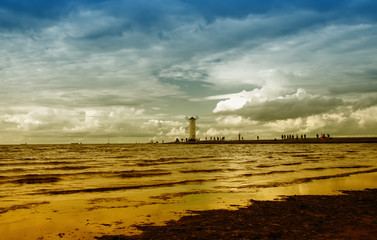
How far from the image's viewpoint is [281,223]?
387 inches

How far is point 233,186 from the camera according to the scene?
740 inches

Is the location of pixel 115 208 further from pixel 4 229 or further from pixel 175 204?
pixel 4 229

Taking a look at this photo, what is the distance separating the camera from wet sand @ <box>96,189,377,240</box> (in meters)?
8.66

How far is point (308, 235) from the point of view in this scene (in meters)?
8.57

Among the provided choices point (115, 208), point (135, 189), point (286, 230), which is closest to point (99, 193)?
point (135, 189)

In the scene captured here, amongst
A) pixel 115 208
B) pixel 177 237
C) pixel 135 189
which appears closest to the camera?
pixel 177 237

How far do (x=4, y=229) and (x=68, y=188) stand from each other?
9.49 m

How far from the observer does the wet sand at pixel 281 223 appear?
28.4 ft

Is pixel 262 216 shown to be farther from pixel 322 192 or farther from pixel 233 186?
pixel 233 186

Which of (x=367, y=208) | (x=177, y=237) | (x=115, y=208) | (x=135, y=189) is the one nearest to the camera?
(x=177, y=237)

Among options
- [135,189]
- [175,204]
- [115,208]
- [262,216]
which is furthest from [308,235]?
[135,189]

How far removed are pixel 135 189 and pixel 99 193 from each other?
214 cm

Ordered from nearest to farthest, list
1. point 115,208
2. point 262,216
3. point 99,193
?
point 262,216 < point 115,208 < point 99,193

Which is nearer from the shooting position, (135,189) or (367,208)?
(367,208)
